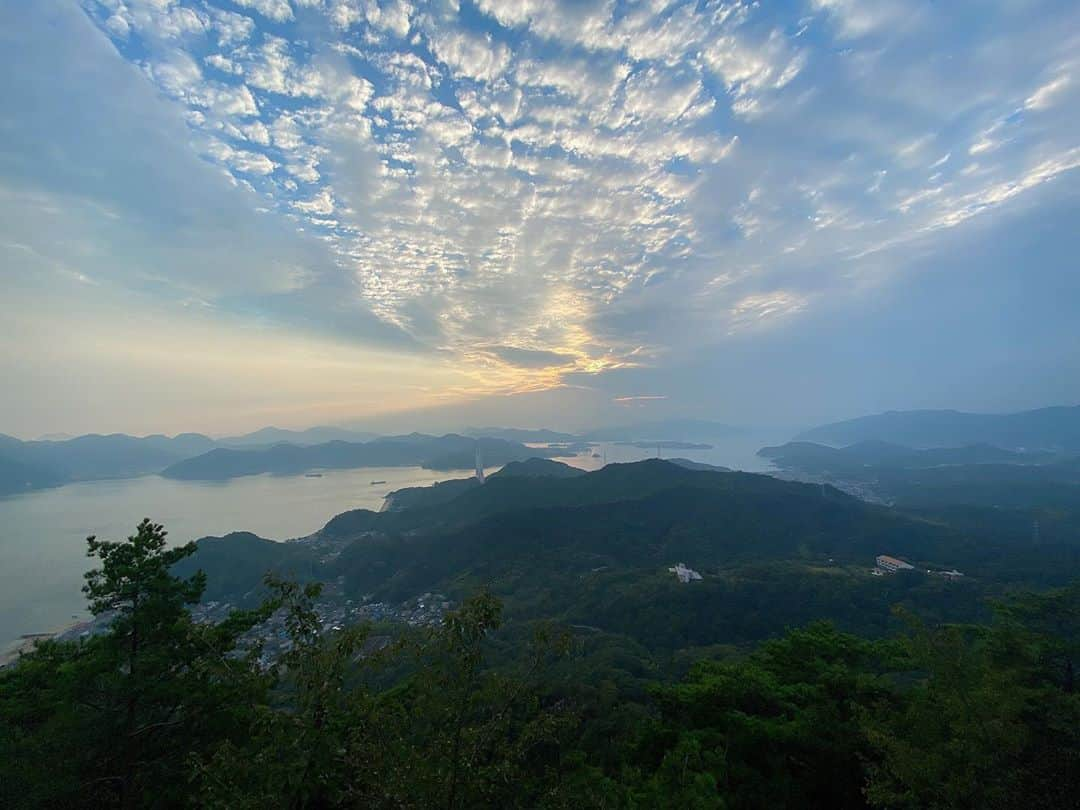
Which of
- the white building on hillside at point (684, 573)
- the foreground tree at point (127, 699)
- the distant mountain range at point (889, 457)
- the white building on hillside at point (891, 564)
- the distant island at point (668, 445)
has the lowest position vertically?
the white building on hillside at point (891, 564)

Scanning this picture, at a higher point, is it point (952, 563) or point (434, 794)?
point (434, 794)

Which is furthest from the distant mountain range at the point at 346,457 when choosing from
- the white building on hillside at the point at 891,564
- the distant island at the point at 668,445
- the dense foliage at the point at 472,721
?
the dense foliage at the point at 472,721

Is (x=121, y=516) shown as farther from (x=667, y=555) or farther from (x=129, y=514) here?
(x=667, y=555)

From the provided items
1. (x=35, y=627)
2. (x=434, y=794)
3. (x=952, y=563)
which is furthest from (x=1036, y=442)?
(x=35, y=627)

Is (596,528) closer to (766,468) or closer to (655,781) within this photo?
(655,781)

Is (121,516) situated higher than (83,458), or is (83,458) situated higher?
(83,458)

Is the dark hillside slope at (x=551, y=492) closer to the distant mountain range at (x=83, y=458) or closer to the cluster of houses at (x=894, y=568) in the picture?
the cluster of houses at (x=894, y=568)

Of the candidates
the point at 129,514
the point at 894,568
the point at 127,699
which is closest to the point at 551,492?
the point at 894,568
